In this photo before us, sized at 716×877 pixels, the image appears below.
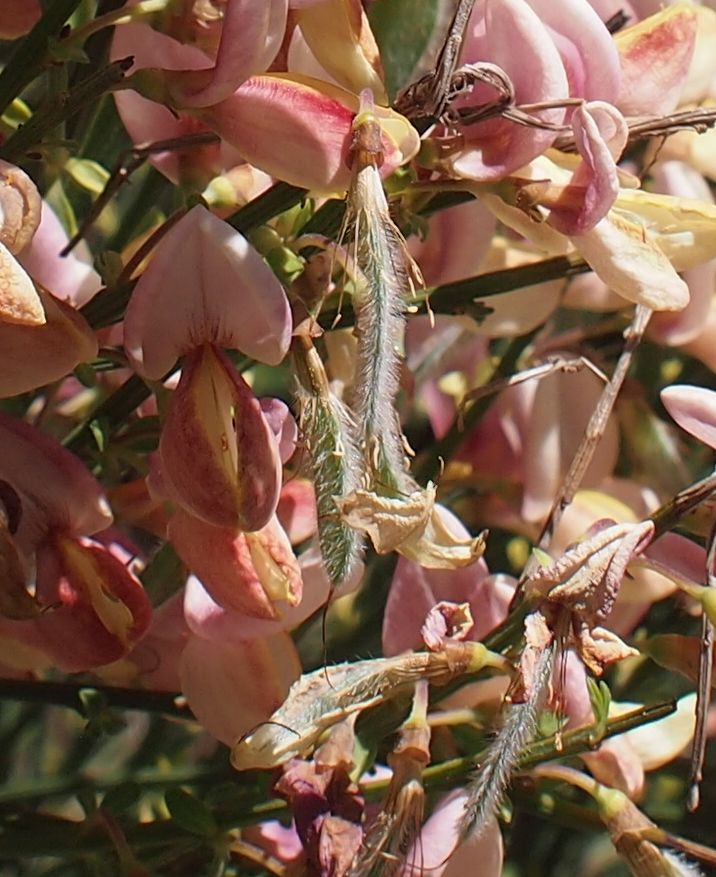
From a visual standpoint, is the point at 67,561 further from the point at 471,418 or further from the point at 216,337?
the point at 471,418

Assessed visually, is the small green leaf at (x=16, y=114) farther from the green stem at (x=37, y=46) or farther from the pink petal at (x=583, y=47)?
the pink petal at (x=583, y=47)

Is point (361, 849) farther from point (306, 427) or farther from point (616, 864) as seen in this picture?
point (616, 864)

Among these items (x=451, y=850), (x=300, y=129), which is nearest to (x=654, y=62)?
(x=300, y=129)

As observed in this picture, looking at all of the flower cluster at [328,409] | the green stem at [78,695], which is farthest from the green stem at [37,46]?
the green stem at [78,695]

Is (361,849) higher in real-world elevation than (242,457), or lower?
lower

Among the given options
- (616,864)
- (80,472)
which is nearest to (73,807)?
(616,864)

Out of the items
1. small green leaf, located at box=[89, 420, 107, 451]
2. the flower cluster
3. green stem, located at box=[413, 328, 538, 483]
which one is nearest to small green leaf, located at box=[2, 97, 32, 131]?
the flower cluster

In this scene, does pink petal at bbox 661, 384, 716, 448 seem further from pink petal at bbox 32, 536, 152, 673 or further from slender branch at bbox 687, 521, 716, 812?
pink petal at bbox 32, 536, 152, 673
